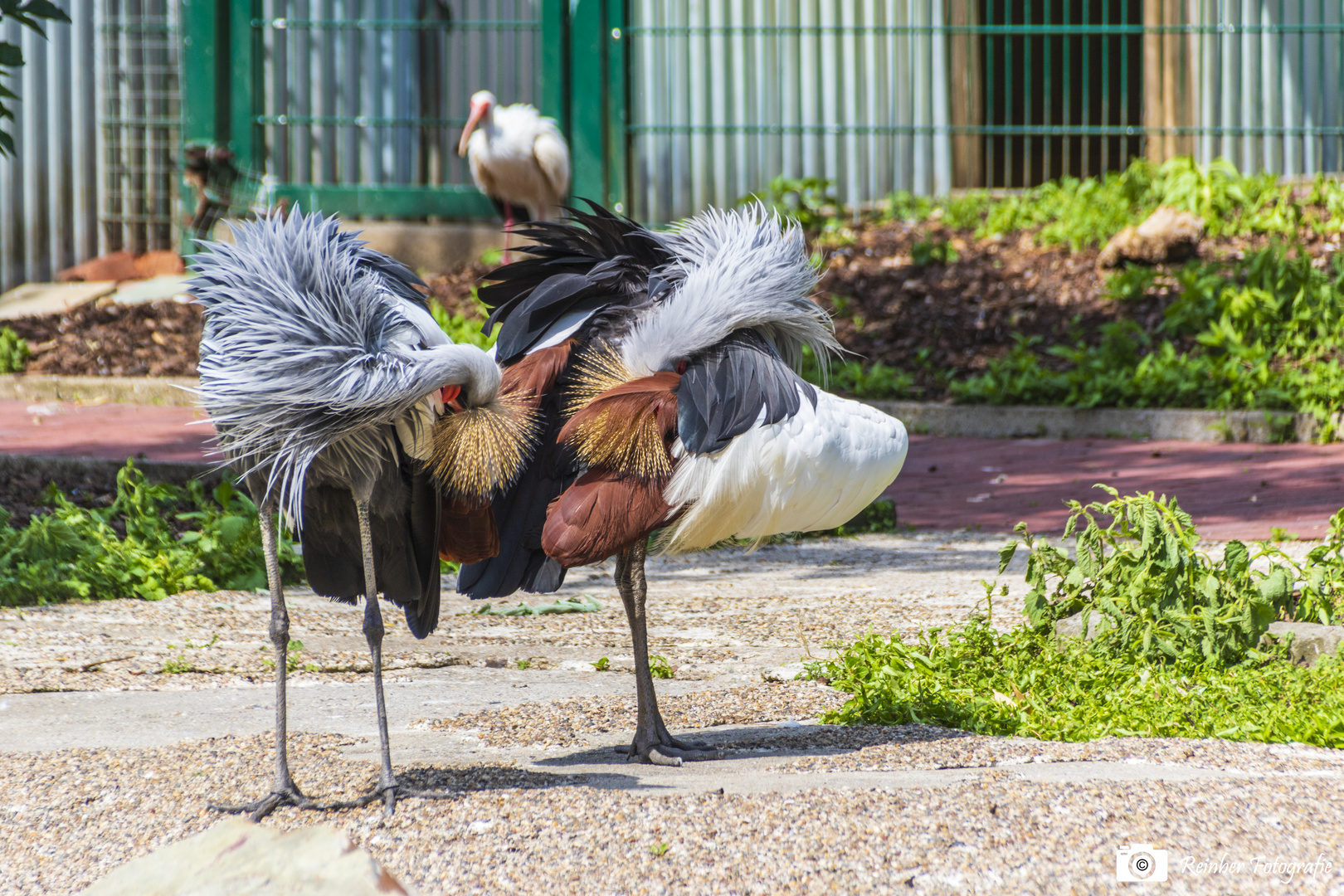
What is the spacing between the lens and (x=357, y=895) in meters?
2.12

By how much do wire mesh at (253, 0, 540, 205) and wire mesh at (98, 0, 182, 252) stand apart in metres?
0.85

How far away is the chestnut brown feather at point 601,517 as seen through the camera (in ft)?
10.4

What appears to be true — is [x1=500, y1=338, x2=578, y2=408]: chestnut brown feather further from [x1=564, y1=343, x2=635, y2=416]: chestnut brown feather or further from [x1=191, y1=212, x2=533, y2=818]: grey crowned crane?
[x1=191, y1=212, x2=533, y2=818]: grey crowned crane

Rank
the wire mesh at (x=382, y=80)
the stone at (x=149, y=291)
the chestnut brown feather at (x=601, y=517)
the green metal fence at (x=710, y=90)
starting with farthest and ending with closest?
1. the wire mesh at (x=382, y=80)
2. the green metal fence at (x=710, y=90)
3. the stone at (x=149, y=291)
4. the chestnut brown feather at (x=601, y=517)

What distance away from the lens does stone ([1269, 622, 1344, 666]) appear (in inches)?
151

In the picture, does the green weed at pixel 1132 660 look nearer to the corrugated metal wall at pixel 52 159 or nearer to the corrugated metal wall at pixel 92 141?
the corrugated metal wall at pixel 92 141

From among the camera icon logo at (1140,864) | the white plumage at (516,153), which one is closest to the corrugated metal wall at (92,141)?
the white plumage at (516,153)

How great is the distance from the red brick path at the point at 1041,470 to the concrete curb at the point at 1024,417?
0.12m

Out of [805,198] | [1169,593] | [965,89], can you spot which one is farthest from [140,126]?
[1169,593]

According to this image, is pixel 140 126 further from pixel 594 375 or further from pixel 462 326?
pixel 594 375

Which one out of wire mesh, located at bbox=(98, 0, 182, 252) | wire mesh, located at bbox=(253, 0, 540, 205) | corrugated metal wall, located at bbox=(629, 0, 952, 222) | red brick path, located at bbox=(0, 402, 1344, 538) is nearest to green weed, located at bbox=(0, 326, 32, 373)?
red brick path, located at bbox=(0, 402, 1344, 538)

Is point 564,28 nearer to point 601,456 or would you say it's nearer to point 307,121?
point 307,121

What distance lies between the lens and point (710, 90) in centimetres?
1196

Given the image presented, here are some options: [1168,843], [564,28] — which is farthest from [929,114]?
[1168,843]
